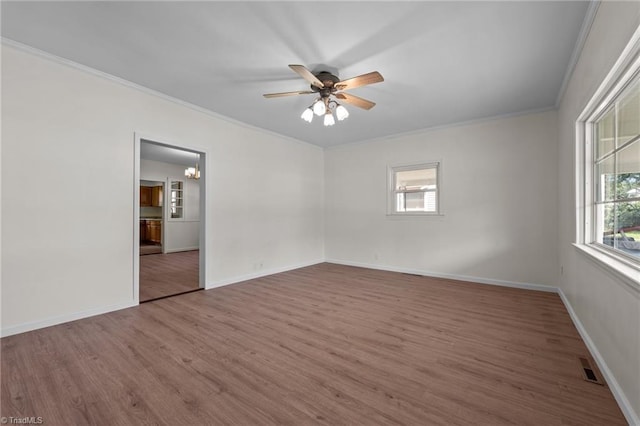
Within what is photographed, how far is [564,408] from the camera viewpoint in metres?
1.62

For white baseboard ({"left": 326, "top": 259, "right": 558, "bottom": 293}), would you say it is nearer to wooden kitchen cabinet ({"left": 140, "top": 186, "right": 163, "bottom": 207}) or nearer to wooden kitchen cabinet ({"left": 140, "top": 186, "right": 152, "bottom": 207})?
wooden kitchen cabinet ({"left": 140, "top": 186, "right": 163, "bottom": 207})

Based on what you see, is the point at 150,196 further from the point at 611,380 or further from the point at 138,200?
the point at 611,380

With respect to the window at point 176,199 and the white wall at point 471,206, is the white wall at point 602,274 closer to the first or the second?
the white wall at point 471,206

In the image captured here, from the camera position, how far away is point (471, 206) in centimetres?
461

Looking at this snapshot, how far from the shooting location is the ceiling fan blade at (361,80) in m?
2.50

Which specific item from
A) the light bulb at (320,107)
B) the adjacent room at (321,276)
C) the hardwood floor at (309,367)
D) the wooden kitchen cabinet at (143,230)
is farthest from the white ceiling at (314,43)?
the wooden kitchen cabinet at (143,230)

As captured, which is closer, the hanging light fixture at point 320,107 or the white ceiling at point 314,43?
the white ceiling at point 314,43

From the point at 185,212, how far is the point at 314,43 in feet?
24.4

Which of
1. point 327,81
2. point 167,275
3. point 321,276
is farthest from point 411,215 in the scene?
point 167,275

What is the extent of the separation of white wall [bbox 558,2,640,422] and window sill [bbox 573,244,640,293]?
0.05 metres

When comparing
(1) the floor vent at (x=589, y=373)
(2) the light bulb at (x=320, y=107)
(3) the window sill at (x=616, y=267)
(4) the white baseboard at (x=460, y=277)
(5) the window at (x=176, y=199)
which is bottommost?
(1) the floor vent at (x=589, y=373)

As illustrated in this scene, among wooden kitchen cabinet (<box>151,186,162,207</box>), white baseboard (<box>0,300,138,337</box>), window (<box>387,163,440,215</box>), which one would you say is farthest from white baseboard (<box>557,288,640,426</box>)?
wooden kitchen cabinet (<box>151,186,162,207</box>)

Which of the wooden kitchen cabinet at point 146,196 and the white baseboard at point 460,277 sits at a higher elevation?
the wooden kitchen cabinet at point 146,196

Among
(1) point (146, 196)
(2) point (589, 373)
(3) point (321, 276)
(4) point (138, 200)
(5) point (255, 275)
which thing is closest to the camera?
(2) point (589, 373)
